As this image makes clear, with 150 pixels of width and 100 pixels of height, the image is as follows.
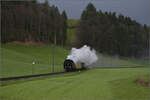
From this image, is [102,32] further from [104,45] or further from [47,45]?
[47,45]

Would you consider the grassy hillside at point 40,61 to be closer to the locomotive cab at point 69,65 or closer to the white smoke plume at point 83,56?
the locomotive cab at point 69,65

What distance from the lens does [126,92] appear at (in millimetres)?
9234

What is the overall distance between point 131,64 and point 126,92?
14.9 metres

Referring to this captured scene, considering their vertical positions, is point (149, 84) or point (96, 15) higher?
point (96, 15)

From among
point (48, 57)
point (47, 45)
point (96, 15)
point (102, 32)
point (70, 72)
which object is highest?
point (96, 15)

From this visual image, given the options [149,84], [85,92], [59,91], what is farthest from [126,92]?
[59,91]

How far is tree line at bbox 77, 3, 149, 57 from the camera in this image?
2447cm

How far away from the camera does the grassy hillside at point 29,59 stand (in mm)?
20094

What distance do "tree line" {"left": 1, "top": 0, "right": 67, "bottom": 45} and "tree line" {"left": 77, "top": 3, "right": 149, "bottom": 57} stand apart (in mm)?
2998

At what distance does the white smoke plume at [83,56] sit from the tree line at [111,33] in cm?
165

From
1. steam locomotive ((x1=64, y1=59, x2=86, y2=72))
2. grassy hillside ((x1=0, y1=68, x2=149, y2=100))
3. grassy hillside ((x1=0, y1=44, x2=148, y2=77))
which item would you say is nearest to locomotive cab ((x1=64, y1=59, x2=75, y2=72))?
steam locomotive ((x1=64, y1=59, x2=86, y2=72))

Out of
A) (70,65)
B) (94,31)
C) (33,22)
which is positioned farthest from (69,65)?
(33,22)

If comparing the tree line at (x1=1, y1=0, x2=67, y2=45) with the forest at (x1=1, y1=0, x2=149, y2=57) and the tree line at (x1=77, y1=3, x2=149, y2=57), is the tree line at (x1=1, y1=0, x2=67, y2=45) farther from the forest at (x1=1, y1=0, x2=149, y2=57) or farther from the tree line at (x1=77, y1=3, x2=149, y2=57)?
the tree line at (x1=77, y1=3, x2=149, y2=57)

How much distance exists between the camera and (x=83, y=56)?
21250mm
